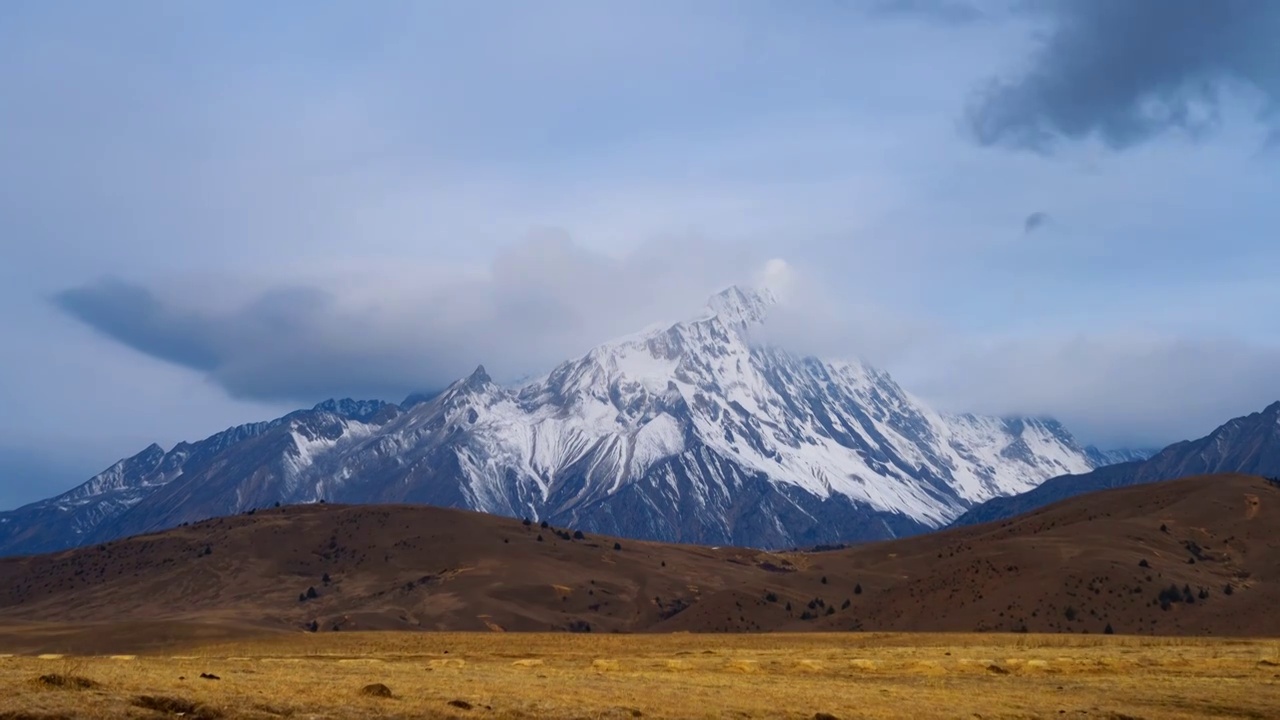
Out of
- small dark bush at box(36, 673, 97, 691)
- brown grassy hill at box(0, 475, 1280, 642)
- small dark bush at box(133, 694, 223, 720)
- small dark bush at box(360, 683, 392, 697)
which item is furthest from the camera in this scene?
brown grassy hill at box(0, 475, 1280, 642)

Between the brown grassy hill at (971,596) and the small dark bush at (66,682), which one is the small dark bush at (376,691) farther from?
the brown grassy hill at (971,596)

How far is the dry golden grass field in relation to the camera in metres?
35.2

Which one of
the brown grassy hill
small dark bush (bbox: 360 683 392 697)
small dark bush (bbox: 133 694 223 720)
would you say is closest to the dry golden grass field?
small dark bush (bbox: 133 694 223 720)

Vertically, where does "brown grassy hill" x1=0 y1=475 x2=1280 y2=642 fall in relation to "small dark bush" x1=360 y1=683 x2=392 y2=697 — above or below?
above

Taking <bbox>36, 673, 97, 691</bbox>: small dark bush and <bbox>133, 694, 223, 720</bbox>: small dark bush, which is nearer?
<bbox>133, 694, 223, 720</bbox>: small dark bush

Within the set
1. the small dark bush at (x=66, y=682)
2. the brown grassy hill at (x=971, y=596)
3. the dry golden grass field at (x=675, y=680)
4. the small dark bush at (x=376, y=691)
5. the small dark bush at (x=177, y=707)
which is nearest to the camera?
the small dark bush at (x=177, y=707)

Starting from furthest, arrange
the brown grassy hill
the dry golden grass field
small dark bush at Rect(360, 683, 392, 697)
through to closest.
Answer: the brown grassy hill
small dark bush at Rect(360, 683, 392, 697)
the dry golden grass field

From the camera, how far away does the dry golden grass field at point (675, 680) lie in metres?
35.2

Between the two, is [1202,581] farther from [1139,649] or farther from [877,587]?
[1139,649]

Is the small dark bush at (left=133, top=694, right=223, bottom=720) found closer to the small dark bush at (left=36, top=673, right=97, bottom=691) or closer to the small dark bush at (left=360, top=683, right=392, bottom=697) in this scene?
the small dark bush at (left=36, top=673, right=97, bottom=691)

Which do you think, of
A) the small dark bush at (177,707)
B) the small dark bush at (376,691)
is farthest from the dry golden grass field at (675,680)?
the small dark bush at (376,691)

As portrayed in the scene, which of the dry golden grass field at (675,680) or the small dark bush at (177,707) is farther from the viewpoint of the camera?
the dry golden grass field at (675,680)

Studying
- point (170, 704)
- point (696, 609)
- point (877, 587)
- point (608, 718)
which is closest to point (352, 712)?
point (170, 704)

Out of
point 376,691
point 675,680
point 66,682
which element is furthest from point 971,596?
point 66,682
